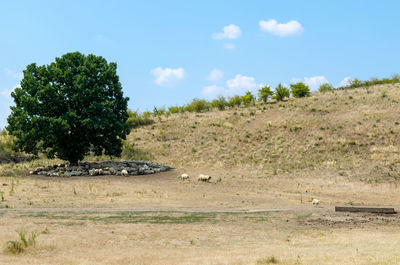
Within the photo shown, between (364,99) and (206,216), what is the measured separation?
1547 inches

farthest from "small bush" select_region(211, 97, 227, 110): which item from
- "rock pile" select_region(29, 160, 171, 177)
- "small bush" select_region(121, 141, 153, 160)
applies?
"rock pile" select_region(29, 160, 171, 177)

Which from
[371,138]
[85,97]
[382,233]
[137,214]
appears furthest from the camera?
[371,138]

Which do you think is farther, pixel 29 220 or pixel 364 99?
pixel 364 99

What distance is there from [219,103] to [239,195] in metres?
34.3

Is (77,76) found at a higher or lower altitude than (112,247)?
higher

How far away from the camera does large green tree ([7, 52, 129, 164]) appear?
1254 inches

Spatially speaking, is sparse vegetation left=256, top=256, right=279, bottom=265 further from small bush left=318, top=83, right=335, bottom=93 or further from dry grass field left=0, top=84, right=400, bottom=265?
small bush left=318, top=83, right=335, bottom=93

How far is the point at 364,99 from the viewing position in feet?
163

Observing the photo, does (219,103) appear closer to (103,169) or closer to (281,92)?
(281,92)

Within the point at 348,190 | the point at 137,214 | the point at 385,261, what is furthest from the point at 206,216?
the point at 348,190

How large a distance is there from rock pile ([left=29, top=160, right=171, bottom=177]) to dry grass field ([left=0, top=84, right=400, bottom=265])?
1.37 m

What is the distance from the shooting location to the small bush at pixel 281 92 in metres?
55.8

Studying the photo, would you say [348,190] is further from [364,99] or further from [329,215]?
[364,99]

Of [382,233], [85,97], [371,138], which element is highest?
[85,97]
